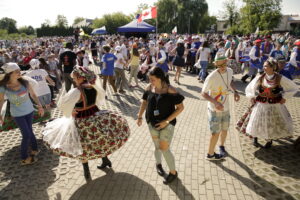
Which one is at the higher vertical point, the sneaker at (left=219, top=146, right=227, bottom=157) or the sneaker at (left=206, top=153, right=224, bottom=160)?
the sneaker at (left=219, top=146, right=227, bottom=157)

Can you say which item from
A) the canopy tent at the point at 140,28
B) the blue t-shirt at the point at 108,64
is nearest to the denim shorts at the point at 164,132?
the blue t-shirt at the point at 108,64

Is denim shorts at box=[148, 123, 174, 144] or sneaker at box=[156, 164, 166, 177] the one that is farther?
sneaker at box=[156, 164, 166, 177]

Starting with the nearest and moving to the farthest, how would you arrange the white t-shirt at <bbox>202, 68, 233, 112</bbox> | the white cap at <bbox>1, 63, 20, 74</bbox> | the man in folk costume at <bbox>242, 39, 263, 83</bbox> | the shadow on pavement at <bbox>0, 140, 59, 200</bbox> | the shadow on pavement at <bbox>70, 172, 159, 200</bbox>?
the shadow on pavement at <bbox>70, 172, 159, 200</bbox> < the shadow on pavement at <bbox>0, 140, 59, 200</bbox> < the white cap at <bbox>1, 63, 20, 74</bbox> < the white t-shirt at <bbox>202, 68, 233, 112</bbox> < the man in folk costume at <bbox>242, 39, 263, 83</bbox>

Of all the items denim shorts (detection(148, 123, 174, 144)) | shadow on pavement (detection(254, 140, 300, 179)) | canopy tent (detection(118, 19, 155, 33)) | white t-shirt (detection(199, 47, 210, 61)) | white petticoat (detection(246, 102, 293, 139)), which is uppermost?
canopy tent (detection(118, 19, 155, 33))

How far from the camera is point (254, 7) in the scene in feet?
151

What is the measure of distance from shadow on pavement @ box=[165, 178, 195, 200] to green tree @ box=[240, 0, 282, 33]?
49413mm

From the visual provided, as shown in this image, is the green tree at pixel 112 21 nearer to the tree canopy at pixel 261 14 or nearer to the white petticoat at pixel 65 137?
the tree canopy at pixel 261 14

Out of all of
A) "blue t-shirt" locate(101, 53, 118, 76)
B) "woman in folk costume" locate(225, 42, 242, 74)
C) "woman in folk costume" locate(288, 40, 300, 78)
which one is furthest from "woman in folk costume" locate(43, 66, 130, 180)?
"woman in folk costume" locate(225, 42, 242, 74)

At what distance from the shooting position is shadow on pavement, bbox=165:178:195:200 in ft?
11.2

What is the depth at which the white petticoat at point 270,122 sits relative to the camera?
4422 mm

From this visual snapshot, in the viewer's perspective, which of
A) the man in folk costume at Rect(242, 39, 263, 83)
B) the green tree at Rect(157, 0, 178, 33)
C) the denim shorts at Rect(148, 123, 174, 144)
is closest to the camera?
the denim shorts at Rect(148, 123, 174, 144)

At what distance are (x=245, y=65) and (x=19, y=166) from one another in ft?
35.7

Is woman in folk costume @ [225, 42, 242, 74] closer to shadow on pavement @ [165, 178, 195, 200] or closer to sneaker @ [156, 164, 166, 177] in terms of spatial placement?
sneaker @ [156, 164, 166, 177]

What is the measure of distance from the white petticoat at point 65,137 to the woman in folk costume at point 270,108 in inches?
133
